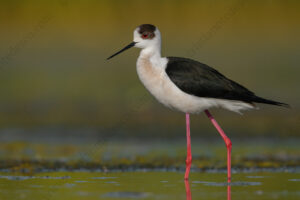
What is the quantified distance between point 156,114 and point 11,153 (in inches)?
206

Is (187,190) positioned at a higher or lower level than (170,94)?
lower

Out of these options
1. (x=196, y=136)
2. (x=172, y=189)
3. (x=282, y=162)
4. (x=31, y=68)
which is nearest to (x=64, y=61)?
(x=31, y=68)

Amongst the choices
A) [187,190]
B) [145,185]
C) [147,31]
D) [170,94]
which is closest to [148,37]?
[147,31]

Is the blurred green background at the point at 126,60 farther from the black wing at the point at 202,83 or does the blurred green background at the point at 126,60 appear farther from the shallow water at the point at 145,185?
the shallow water at the point at 145,185

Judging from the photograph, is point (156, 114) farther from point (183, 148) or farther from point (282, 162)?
point (282, 162)

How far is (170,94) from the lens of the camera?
982 centimetres

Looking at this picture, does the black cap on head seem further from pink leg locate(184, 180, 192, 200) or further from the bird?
pink leg locate(184, 180, 192, 200)

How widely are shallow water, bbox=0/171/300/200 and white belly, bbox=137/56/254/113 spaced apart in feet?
3.07

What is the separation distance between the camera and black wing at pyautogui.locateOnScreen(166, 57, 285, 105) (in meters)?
9.80

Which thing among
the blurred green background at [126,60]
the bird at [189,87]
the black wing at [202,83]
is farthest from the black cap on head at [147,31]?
the blurred green background at [126,60]

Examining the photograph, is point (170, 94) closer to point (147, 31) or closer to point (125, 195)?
point (147, 31)

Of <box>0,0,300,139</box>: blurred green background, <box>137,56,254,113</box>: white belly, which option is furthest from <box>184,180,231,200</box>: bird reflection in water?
<box>0,0,300,139</box>: blurred green background

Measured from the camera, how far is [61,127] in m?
15.3

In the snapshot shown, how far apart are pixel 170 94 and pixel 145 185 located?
153 cm
